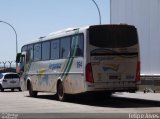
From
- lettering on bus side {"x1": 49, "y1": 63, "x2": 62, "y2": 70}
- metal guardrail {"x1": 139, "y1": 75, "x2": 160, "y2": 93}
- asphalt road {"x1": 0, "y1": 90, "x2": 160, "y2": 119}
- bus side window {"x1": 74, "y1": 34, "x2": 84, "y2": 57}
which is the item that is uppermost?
bus side window {"x1": 74, "y1": 34, "x2": 84, "y2": 57}

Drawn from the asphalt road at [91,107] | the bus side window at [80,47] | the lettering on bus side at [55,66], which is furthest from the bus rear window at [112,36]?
the lettering on bus side at [55,66]

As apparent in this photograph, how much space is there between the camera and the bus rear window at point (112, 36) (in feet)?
69.2

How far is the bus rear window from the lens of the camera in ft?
69.2

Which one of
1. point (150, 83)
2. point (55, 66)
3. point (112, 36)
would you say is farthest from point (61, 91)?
point (150, 83)

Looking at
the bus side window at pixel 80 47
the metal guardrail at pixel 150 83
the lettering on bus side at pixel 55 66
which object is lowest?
the metal guardrail at pixel 150 83

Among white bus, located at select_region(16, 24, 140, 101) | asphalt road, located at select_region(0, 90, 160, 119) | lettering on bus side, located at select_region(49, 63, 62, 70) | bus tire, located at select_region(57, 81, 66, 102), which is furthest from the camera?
lettering on bus side, located at select_region(49, 63, 62, 70)

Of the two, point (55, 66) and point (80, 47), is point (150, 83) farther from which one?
point (80, 47)

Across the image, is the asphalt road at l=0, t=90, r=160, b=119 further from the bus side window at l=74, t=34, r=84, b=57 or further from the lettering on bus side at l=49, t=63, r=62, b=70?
the bus side window at l=74, t=34, r=84, b=57

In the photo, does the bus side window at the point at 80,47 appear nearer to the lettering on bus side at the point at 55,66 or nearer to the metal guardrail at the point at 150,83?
the lettering on bus side at the point at 55,66

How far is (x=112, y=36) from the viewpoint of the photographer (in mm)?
21344

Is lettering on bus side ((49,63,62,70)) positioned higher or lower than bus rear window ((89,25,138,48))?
lower

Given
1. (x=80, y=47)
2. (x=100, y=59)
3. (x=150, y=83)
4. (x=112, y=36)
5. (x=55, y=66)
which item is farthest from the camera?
(x=150, y=83)

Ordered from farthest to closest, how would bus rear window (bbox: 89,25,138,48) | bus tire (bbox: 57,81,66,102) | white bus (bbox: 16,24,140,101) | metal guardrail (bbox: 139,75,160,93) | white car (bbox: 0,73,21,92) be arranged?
white car (bbox: 0,73,21,92) → metal guardrail (bbox: 139,75,160,93) → bus tire (bbox: 57,81,66,102) → bus rear window (bbox: 89,25,138,48) → white bus (bbox: 16,24,140,101)

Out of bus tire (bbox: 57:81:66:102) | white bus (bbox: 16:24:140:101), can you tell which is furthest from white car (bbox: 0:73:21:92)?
white bus (bbox: 16:24:140:101)
